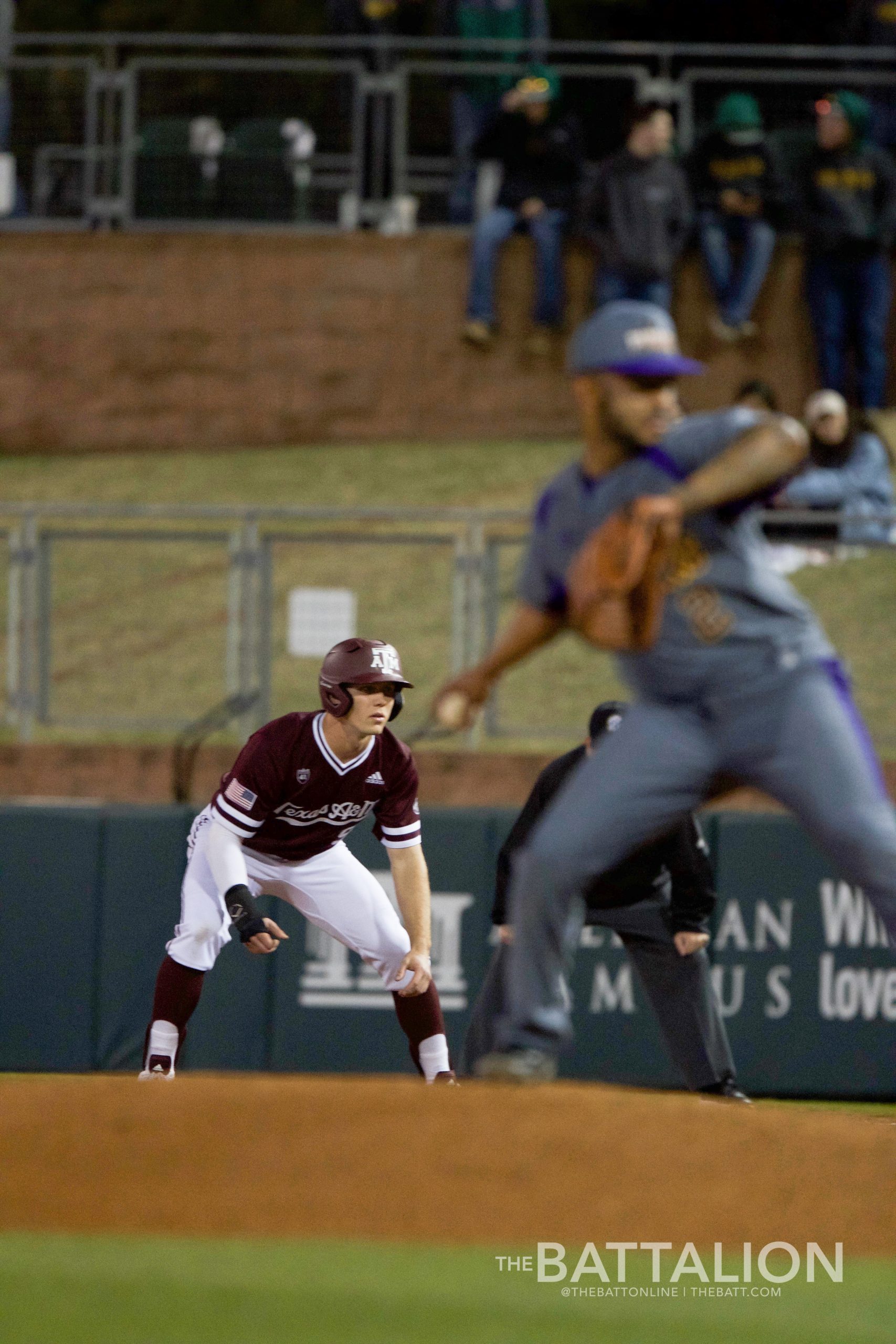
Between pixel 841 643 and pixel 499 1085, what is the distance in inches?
305

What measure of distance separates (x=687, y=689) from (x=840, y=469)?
8806 millimetres

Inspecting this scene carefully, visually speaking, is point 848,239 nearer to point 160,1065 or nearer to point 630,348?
point 160,1065

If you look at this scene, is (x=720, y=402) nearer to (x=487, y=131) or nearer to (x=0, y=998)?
(x=487, y=131)

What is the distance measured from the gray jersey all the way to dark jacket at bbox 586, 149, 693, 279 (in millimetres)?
10192

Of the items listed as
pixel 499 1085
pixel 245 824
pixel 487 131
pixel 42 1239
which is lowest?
pixel 42 1239

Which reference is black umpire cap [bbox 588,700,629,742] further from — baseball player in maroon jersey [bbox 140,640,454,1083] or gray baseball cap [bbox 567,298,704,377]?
gray baseball cap [bbox 567,298,704,377]

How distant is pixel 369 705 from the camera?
7324mm

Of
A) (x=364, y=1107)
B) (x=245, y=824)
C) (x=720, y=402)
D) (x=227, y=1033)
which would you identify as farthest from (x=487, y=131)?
(x=364, y=1107)

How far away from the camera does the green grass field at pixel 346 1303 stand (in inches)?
174

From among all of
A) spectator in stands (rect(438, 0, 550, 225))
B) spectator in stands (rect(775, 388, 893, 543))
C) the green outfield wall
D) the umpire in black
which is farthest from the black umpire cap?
spectator in stands (rect(438, 0, 550, 225))

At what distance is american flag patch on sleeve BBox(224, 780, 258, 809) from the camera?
7.56 metres

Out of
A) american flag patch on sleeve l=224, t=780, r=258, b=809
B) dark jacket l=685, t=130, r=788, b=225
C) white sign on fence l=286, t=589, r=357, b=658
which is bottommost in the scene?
american flag patch on sleeve l=224, t=780, r=258, b=809

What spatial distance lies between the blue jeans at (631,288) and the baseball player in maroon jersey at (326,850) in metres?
8.40

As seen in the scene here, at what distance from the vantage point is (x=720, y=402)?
17.0 meters
